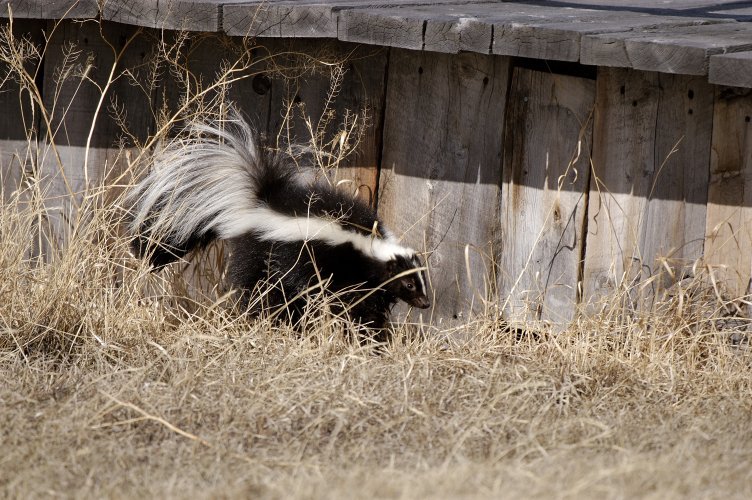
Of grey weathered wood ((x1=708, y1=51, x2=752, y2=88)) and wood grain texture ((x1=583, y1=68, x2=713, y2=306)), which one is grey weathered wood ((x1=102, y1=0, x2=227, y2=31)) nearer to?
wood grain texture ((x1=583, y1=68, x2=713, y2=306))

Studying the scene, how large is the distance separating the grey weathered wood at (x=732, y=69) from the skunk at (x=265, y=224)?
6.02ft

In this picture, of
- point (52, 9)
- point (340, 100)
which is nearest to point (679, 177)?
point (340, 100)

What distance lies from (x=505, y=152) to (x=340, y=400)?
1.70 metres

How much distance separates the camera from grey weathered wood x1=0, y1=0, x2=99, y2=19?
5.42m

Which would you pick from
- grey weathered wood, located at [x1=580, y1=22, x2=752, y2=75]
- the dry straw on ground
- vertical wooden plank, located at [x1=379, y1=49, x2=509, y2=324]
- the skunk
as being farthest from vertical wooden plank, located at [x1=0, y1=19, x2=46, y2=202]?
grey weathered wood, located at [x1=580, y1=22, x2=752, y2=75]

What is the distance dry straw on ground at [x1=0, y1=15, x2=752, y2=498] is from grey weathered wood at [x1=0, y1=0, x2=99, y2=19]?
0.65 m

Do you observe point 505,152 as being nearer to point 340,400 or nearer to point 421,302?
point 421,302

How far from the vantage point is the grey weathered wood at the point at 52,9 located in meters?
5.42

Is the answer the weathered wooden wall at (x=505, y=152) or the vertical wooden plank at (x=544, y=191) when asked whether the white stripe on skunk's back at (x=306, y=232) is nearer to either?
the weathered wooden wall at (x=505, y=152)

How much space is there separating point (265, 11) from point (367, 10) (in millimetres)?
507

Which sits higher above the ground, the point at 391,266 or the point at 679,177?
the point at 679,177

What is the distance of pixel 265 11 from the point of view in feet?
16.8

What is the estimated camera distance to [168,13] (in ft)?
17.1

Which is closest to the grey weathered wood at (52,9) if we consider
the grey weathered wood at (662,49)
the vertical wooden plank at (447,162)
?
the vertical wooden plank at (447,162)
